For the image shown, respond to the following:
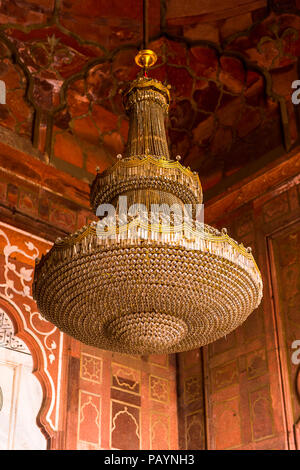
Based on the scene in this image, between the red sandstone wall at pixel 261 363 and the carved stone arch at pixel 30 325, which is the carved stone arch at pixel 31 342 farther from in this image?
the red sandstone wall at pixel 261 363

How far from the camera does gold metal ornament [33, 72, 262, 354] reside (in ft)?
10.2

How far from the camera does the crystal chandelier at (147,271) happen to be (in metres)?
3.12

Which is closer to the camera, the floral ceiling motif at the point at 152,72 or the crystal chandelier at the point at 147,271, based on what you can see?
the crystal chandelier at the point at 147,271

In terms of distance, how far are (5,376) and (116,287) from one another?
2.09 m

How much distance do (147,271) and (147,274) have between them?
18 mm

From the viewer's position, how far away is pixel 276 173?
5672mm

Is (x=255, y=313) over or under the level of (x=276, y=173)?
under

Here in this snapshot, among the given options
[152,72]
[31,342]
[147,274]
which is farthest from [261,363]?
[152,72]

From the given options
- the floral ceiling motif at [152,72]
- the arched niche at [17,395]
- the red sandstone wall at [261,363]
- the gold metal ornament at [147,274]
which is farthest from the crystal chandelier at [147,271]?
the floral ceiling motif at [152,72]

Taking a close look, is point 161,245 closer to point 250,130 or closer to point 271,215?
point 271,215

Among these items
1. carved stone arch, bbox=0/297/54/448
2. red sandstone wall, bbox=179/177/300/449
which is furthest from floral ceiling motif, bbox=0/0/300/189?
carved stone arch, bbox=0/297/54/448

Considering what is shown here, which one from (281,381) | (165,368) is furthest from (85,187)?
(281,381)

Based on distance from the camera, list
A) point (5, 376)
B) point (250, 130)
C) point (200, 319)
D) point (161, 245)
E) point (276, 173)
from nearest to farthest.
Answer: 1. point (161, 245)
2. point (200, 319)
3. point (5, 376)
4. point (276, 173)
5. point (250, 130)

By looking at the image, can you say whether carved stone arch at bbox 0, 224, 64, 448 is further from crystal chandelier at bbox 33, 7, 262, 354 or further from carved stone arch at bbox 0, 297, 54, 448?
crystal chandelier at bbox 33, 7, 262, 354
